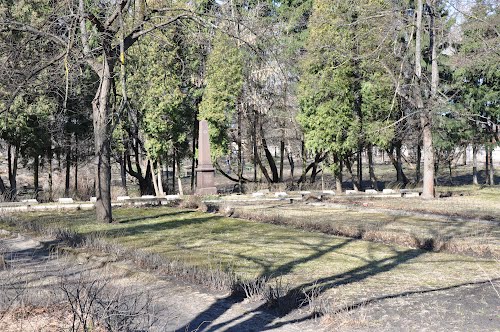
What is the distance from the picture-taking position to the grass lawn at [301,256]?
22.4ft

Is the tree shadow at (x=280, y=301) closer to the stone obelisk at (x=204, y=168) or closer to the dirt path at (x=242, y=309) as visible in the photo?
the dirt path at (x=242, y=309)

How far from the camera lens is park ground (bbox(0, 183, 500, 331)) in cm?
532

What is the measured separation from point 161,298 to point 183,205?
12.5m

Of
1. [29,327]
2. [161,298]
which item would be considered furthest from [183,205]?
[29,327]

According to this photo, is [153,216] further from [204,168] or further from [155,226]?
[204,168]

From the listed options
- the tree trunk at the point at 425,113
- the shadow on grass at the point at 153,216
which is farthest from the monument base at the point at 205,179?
the tree trunk at the point at 425,113

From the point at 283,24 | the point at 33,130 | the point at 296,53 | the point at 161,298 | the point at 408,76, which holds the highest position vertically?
the point at 283,24

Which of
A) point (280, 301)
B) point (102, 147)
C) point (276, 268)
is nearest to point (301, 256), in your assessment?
point (276, 268)

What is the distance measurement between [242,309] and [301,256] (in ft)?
10.6

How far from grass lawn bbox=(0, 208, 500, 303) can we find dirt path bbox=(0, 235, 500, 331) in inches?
20.5

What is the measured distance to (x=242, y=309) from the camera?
569 cm

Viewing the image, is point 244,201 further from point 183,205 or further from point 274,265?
point 274,265

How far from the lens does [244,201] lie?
19.5 metres

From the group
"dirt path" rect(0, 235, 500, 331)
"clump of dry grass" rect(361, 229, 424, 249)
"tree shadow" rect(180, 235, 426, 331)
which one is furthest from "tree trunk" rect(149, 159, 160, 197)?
"dirt path" rect(0, 235, 500, 331)
